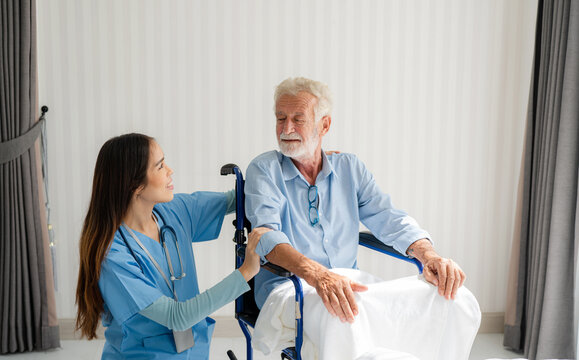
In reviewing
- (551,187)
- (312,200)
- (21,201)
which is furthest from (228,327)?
(551,187)

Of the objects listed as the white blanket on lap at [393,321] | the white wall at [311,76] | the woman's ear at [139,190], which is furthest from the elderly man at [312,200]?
the white wall at [311,76]

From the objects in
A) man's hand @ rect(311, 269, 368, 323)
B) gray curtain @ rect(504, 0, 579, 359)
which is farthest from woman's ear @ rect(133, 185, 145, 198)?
gray curtain @ rect(504, 0, 579, 359)

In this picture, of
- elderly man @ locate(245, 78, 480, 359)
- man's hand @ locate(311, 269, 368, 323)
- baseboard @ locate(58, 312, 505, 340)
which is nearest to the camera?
man's hand @ locate(311, 269, 368, 323)

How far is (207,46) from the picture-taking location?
307 cm

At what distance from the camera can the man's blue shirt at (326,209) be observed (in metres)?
2.04

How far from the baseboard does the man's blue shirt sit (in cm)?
124

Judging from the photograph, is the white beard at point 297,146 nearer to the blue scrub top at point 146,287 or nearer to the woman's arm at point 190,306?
the blue scrub top at point 146,287

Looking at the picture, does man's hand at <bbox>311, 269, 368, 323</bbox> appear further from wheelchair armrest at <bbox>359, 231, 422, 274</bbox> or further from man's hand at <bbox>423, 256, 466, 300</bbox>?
wheelchair armrest at <bbox>359, 231, 422, 274</bbox>

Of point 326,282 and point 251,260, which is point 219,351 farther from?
point 326,282

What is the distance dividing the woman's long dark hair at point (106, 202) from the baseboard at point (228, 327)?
1534 mm

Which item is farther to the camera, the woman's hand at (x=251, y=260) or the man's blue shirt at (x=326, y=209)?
the man's blue shirt at (x=326, y=209)

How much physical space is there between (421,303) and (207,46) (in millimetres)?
1934

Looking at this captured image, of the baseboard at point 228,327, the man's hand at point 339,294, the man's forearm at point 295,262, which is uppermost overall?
the man's forearm at point 295,262

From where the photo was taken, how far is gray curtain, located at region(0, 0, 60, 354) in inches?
111
